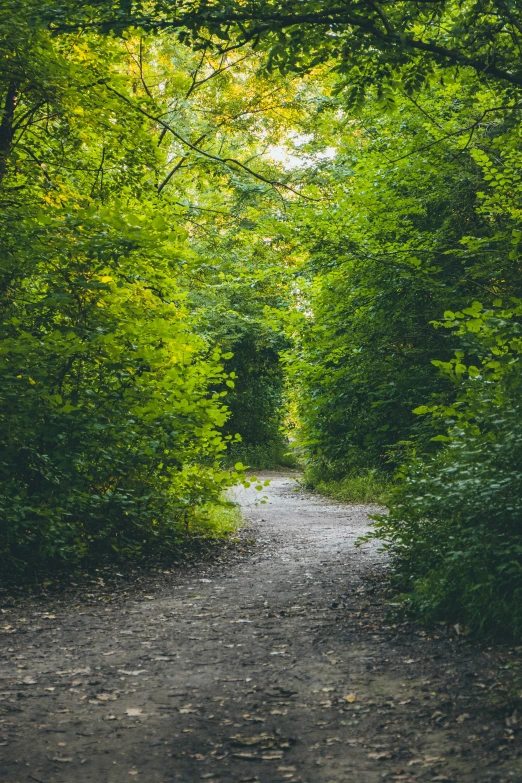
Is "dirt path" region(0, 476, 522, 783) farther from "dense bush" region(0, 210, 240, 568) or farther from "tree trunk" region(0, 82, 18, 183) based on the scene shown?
"tree trunk" region(0, 82, 18, 183)

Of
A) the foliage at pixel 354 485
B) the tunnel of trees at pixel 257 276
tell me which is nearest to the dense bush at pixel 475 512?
the tunnel of trees at pixel 257 276

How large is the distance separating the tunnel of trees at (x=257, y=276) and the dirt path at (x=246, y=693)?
2.39ft

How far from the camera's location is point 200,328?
26.2 m

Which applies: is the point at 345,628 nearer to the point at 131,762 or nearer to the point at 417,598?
the point at 417,598

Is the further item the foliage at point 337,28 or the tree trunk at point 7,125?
the tree trunk at point 7,125

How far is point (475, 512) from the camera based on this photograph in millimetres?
5438

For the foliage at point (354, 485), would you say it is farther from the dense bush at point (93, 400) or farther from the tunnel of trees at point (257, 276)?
the dense bush at point (93, 400)

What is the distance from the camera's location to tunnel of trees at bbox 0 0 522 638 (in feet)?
19.2

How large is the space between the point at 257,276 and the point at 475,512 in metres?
10.3

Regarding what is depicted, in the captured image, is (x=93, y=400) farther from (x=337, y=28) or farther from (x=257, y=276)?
(x=257, y=276)

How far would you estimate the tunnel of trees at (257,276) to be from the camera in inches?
230

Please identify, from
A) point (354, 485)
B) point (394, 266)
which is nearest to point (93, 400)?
point (394, 266)

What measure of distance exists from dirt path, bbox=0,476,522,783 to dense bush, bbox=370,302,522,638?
0.35 m

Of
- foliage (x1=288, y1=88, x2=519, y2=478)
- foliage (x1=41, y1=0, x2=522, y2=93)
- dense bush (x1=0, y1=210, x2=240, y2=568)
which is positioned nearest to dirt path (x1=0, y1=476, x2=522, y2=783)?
dense bush (x1=0, y1=210, x2=240, y2=568)
